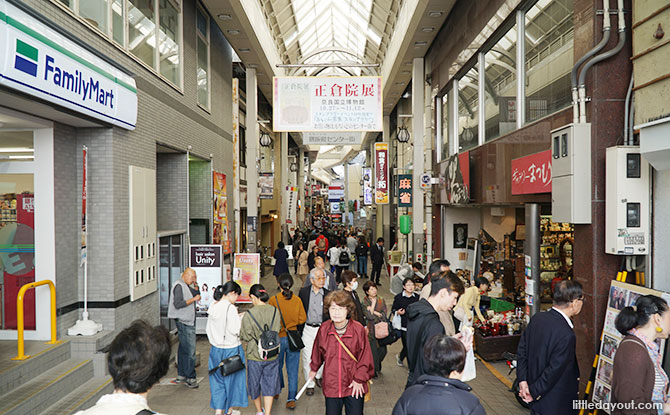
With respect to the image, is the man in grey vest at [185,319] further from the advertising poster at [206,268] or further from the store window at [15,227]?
the advertising poster at [206,268]

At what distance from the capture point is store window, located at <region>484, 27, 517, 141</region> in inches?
316

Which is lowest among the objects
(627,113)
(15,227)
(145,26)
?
(15,227)

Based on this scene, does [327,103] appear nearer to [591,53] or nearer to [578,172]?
[591,53]

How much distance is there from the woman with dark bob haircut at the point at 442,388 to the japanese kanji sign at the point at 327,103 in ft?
28.4

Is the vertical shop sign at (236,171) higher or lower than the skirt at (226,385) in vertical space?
higher

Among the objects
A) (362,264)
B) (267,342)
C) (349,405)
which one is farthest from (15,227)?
Answer: (362,264)

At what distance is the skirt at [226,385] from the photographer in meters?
5.36

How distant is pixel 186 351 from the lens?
663 centimetres

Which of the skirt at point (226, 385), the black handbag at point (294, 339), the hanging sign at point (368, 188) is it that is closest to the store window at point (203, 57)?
the black handbag at point (294, 339)

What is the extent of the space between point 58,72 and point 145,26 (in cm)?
347

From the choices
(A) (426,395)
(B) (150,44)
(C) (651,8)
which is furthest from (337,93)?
(A) (426,395)

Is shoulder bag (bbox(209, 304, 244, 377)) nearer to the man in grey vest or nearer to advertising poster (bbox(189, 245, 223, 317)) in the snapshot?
the man in grey vest

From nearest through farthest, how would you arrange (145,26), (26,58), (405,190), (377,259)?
(26,58)
(145,26)
(405,190)
(377,259)

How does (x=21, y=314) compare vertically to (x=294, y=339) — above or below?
above
